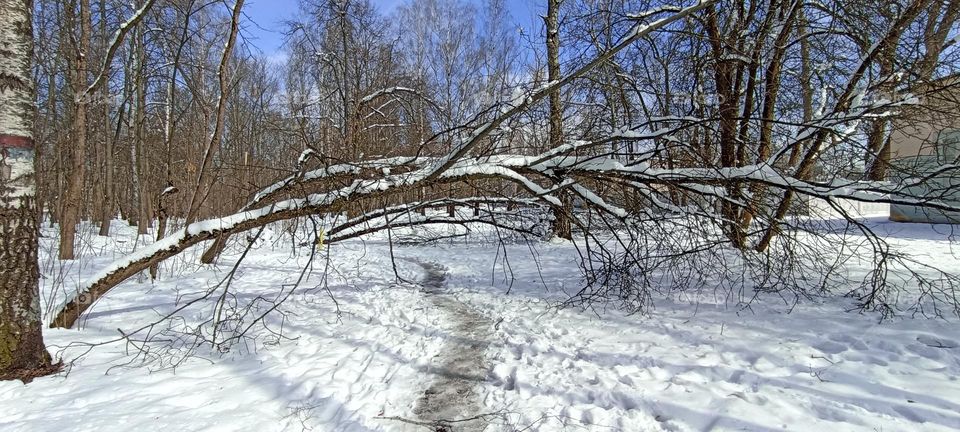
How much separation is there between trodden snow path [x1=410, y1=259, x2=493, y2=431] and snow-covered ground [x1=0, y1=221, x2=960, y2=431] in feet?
0.09

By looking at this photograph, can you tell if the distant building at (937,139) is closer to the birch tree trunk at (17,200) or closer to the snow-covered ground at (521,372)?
the snow-covered ground at (521,372)

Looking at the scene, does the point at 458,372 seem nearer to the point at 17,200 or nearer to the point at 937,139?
the point at 17,200

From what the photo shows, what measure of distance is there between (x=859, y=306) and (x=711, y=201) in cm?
178

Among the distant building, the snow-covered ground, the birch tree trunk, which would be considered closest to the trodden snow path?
the snow-covered ground

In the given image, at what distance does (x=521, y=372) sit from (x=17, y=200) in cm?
399

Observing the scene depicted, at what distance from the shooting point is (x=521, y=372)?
385 cm

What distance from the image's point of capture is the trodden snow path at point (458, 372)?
312 centimetres

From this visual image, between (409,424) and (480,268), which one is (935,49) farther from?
(480,268)

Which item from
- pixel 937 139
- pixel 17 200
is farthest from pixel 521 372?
pixel 937 139

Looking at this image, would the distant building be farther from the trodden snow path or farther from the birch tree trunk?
the birch tree trunk

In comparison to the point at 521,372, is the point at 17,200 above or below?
above

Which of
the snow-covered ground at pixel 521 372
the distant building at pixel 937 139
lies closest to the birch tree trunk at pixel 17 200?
the snow-covered ground at pixel 521 372

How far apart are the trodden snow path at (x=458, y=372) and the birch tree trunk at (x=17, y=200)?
279cm

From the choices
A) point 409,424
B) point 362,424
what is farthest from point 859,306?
point 362,424
